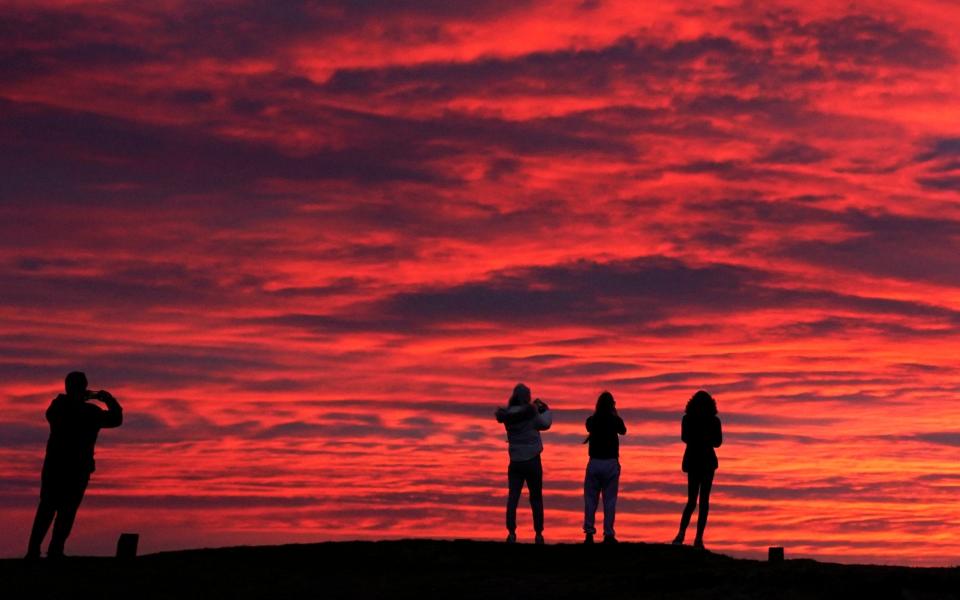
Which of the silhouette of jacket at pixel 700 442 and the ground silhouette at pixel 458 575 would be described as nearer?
the ground silhouette at pixel 458 575

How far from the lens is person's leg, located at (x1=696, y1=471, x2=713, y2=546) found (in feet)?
94.6

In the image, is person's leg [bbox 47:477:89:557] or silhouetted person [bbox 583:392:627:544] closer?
person's leg [bbox 47:477:89:557]

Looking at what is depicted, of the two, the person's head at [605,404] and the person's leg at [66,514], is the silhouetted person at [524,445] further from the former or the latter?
the person's leg at [66,514]

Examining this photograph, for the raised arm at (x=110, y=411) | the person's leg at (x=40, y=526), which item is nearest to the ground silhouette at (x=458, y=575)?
the person's leg at (x=40, y=526)

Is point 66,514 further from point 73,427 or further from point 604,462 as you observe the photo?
point 604,462

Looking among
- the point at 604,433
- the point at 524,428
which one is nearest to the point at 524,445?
the point at 524,428

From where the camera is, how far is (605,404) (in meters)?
28.9

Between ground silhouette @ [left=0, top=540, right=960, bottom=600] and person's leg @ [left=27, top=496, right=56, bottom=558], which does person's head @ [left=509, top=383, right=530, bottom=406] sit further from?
person's leg @ [left=27, top=496, right=56, bottom=558]

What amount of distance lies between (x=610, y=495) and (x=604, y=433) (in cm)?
121

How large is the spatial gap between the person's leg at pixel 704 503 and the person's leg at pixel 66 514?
453 inches

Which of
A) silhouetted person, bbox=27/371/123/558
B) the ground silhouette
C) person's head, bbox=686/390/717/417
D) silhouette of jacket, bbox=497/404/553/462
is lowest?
the ground silhouette

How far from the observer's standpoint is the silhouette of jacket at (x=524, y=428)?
28.6m

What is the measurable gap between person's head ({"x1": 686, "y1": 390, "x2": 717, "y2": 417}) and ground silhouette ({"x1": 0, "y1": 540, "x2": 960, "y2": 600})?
114 inches

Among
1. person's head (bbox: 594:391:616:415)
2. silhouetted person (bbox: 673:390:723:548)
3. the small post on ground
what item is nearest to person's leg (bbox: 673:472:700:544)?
silhouetted person (bbox: 673:390:723:548)
